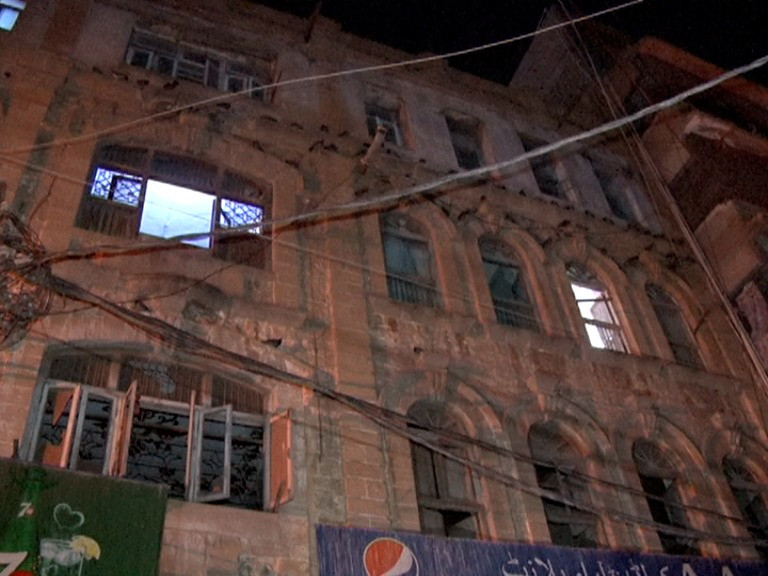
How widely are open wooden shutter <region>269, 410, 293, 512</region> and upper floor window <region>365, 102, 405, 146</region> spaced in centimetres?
787

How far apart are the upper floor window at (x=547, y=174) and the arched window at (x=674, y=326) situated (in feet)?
9.76

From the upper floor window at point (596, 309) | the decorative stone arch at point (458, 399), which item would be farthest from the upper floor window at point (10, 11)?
the upper floor window at point (596, 309)

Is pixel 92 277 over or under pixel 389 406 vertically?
over

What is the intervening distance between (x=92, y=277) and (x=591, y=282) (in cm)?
939

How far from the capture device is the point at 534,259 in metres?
14.0

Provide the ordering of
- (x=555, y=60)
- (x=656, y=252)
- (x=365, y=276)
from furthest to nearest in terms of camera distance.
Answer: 1. (x=555, y=60)
2. (x=656, y=252)
3. (x=365, y=276)

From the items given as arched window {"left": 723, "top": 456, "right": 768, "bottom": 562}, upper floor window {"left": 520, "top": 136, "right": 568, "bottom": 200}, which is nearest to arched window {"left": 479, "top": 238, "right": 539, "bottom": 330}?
upper floor window {"left": 520, "top": 136, "right": 568, "bottom": 200}

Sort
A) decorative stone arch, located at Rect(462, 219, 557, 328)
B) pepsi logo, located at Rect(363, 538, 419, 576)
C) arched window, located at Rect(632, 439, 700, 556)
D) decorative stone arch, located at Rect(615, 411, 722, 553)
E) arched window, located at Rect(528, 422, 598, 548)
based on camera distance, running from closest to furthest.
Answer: pepsi logo, located at Rect(363, 538, 419, 576), arched window, located at Rect(528, 422, 598, 548), arched window, located at Rect(632, 439, 700, 556), decorative stone arch, located at Rect(615, 411, 722, 553), decorative stone arch, located at Rect(462, 219, 557, 328)

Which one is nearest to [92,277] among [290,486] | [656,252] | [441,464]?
[290,486]

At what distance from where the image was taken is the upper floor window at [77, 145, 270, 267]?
1058 cm

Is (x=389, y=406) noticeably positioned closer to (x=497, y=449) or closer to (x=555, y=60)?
(x=497, y=449)

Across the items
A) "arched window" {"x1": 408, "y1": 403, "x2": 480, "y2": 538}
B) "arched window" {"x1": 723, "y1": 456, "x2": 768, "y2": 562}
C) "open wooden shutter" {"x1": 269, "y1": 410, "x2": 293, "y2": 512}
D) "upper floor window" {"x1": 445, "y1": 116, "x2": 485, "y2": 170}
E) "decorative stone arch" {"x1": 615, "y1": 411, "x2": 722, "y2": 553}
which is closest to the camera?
"open wooden shutter" {"x1": 269, "y1": 410, "x2": 293, "y2": 512}

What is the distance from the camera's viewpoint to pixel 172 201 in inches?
443

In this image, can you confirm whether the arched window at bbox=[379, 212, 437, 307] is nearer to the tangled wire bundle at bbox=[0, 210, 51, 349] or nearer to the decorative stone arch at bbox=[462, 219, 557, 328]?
the decorative stone arch at bbox=[462, 219, 557, 328]
